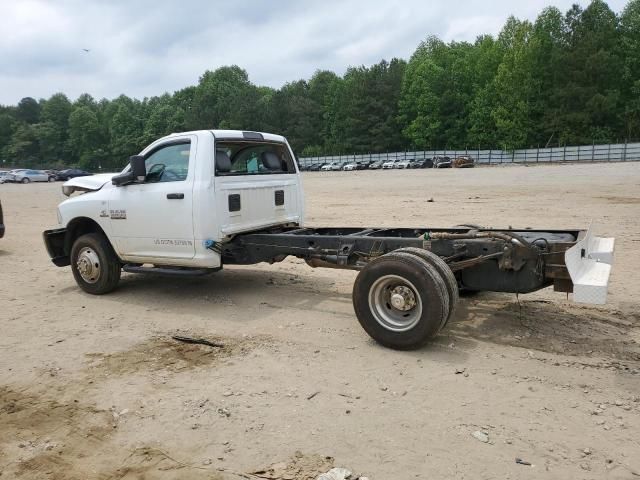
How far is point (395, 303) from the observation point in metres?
5.05

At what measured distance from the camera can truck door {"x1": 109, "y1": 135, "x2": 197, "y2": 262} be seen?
650cm

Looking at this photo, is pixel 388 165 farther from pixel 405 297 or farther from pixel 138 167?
pixel 405 297

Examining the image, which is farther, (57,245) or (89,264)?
(57,245)

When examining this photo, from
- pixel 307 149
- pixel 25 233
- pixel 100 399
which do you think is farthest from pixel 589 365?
pixel 307 149

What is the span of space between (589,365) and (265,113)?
99.7m

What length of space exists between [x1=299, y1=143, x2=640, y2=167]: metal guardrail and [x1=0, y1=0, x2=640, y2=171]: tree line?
2799 millimetres

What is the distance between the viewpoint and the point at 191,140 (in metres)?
6.63

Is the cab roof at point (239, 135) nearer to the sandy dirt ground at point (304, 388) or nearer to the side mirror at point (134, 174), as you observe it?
the side mirror at point (134, 174)

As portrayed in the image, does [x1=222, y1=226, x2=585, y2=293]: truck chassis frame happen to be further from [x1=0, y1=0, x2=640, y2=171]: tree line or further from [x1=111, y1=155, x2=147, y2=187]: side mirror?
[x1=0, y1=0, x2=640, y2=171]: tree line

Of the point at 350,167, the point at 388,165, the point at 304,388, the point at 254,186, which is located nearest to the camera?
the point at 304,388

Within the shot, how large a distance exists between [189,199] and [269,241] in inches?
41.8

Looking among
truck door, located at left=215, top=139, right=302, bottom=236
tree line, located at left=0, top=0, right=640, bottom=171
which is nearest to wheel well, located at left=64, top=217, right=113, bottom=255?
truck door, located at left=215, top=139, right=302, bottom=236

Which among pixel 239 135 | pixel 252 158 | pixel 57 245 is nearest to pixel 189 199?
pixel 239 135

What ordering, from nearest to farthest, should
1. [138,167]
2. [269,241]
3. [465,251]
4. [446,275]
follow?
[446,275]
[465,251]
[269,241]
[138,167]
